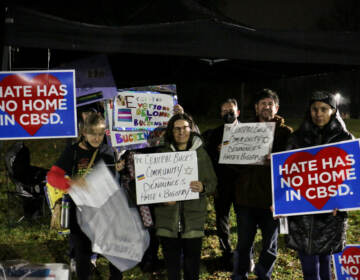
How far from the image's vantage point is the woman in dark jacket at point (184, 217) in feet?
9.31

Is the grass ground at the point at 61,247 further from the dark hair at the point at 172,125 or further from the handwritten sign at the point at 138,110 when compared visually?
the dark hair at the point at 172,125

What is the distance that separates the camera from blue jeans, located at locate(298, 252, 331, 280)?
112 inches

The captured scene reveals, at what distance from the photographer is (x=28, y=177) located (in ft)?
18.4

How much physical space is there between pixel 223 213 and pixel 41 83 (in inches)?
95.0

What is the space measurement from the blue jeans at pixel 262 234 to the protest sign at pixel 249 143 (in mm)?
437

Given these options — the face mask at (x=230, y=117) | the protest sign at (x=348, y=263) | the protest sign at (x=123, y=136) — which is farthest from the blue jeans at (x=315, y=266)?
the protest sign at (x=123, y=136)

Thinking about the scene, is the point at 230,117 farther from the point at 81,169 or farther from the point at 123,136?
the point at 81,169

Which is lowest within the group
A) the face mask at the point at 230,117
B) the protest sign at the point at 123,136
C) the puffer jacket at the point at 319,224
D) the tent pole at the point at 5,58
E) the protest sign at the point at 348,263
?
the protest sign at the point at 348,263

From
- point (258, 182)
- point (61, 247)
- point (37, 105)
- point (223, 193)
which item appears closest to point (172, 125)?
point (258, 182)

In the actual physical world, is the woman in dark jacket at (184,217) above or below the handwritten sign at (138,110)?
below

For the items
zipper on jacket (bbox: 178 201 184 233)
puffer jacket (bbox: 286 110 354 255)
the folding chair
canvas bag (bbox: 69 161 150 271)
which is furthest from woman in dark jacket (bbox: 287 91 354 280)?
the folding chair

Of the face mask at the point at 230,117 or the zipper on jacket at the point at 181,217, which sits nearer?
the zipper on jacket at the point at 181,217

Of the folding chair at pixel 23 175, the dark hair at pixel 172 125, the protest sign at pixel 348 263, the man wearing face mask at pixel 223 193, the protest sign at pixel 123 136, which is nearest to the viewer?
the dark hair at pixel 172 125

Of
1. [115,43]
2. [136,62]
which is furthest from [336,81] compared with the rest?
[115,43]
